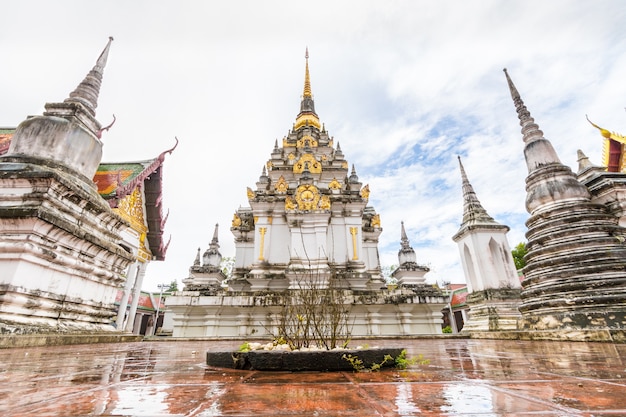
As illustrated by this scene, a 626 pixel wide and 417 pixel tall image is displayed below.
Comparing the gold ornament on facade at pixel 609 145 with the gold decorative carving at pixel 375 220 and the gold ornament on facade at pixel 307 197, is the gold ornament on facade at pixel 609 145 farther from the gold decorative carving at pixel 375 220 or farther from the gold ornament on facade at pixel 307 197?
the gold ornament on facade at pixel 307 197

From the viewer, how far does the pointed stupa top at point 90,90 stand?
22.7 feet

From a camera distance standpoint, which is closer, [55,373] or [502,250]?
[55,373]

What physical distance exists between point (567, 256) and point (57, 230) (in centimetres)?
931

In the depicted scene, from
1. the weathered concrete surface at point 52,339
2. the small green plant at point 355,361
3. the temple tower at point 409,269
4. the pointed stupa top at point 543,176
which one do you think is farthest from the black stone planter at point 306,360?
the temple tower at point 409,269

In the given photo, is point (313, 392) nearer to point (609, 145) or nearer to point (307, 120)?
point (609, 145)

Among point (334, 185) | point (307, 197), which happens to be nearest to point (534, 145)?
point (307, 197)

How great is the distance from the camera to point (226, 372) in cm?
248

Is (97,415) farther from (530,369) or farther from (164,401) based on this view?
(530,369)

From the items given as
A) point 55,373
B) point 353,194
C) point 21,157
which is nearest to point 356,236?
point 353,194

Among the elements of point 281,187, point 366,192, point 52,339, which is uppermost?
point 366,192

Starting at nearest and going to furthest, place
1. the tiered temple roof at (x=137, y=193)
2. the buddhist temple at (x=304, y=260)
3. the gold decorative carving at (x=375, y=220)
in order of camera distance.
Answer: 1. the buddhist temple at (x=304, y=260)
2. the tiered temple roof at (x=137, y=193)
3. the gold decorative carving at (x=375, y=220)

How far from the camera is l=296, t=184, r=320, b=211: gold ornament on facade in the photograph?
12.6m

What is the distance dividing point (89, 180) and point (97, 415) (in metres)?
6.47

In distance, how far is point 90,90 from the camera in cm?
723
